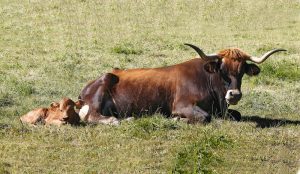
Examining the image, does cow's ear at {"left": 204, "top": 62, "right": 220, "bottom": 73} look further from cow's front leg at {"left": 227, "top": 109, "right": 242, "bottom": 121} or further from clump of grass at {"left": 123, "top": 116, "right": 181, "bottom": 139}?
clump of grass at {"left": 123, "top": 116, "right": 181, "bottom": 139}

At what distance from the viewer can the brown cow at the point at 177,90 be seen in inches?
472

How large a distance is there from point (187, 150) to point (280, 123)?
11.5 feet

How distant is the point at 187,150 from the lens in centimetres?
871

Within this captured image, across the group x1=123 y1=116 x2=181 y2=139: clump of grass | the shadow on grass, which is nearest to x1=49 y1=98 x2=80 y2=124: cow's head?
x1=123 y1=116 x2=181 y2=139: clump of grass

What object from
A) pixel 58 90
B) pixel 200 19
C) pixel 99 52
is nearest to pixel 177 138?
pixel 58 90

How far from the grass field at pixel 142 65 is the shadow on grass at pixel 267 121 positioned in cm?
2

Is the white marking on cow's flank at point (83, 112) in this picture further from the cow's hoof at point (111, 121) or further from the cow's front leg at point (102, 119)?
the cow's hoof at point (111, 121)

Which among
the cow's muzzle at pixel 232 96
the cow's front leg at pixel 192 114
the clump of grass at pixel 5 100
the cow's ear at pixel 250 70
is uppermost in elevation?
the cow's ear at pixel 250 70

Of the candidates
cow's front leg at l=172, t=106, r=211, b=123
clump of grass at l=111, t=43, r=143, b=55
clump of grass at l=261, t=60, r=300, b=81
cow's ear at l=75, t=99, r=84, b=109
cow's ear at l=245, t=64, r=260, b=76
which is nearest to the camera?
cow's ear at l=75, t=99, r=84, b=109

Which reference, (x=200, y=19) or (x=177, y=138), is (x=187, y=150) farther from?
(x=200, y=19)

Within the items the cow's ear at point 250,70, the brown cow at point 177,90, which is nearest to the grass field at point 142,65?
the brown cow at point 177,90

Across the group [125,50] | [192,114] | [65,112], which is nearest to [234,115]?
[192,114]

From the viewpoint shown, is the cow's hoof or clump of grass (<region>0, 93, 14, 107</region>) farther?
clump of grass (<region>0, 93, 14, 107</region>)

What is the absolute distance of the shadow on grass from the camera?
461 inches
